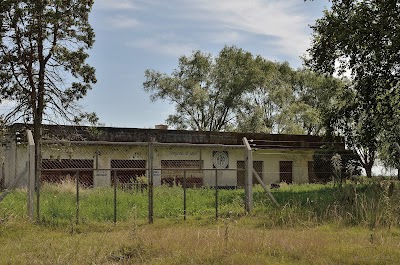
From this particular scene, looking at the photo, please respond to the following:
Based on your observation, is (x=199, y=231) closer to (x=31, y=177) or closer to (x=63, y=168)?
(x=31, y=177)

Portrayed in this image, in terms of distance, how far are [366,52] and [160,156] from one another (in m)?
14.0

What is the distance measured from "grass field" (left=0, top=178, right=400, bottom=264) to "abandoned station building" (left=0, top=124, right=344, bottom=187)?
3703 millimetres

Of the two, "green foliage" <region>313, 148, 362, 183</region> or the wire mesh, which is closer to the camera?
the wire mesh

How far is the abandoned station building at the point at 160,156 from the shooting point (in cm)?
2177

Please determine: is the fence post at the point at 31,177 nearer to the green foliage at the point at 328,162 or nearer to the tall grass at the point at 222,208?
the tall grass at the point at 222,208

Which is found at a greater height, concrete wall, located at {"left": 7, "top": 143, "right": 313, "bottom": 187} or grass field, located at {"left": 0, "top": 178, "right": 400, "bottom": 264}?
concrete wall, located at {"left": 7, "top": 143, "right": 313, "bottom": 187}

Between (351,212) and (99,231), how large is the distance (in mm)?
6161

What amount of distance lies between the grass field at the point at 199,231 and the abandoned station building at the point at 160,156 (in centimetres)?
370

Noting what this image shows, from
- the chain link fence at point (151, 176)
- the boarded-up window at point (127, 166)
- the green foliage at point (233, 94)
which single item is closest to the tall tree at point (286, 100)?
the green foliage at point (233, 94)

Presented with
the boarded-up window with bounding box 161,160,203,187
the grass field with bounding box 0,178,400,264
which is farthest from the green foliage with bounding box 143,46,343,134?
the grass field with bounding box 0,178,400,264

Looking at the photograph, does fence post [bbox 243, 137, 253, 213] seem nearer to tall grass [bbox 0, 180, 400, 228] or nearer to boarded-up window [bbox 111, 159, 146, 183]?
tall grass [bbox 0, 180, 400, 228]

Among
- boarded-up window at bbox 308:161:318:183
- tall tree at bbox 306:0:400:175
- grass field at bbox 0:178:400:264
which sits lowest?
grass field at bbox 0:178:400:264

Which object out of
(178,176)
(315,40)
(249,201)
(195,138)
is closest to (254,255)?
(249,201)

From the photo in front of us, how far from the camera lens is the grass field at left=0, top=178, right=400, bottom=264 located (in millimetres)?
7945
